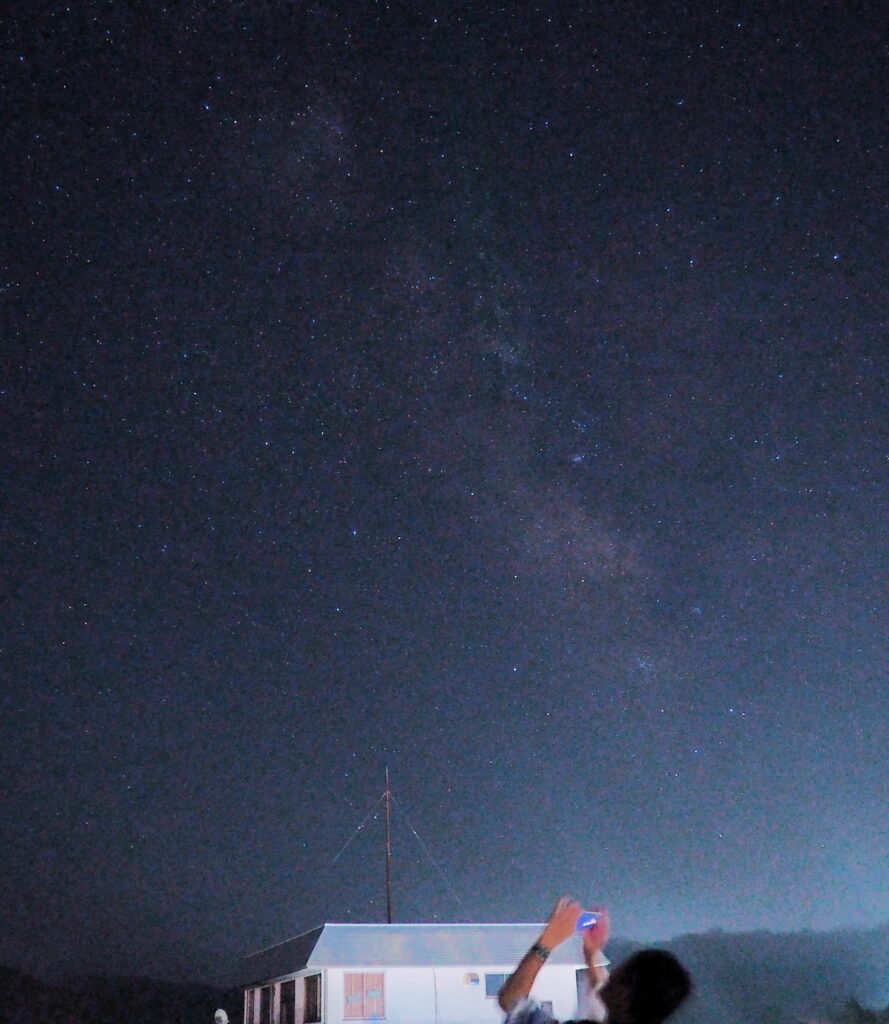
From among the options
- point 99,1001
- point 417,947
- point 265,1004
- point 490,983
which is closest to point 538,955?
point 417,947

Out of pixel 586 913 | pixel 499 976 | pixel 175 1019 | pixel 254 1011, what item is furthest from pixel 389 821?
pixel 175 1019

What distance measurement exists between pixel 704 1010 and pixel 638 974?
218ft

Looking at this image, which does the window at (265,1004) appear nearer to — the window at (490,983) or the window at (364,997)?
the window at (364,997)

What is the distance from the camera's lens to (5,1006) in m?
81.8

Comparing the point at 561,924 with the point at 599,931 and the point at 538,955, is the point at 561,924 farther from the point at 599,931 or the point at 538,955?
the point at 599,931

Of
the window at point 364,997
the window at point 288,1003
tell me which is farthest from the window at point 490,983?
the window at point 288,1003

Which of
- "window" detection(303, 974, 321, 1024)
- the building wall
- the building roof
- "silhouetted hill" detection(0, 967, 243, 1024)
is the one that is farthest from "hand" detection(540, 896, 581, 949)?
"silhouetted hill" detection(0, 967, 243, 1024)

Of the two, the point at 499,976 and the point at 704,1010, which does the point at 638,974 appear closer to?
the point at 499,976

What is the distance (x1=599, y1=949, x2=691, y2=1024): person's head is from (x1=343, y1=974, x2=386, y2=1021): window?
76.7 ft

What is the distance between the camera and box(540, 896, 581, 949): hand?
3.38m

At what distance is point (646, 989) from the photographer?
286cm

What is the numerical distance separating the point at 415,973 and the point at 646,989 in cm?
2376

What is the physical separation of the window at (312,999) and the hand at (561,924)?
2349cm

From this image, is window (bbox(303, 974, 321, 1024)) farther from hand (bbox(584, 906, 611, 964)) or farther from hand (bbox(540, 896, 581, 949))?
hand (bbox(540, 896, 581, 949))
